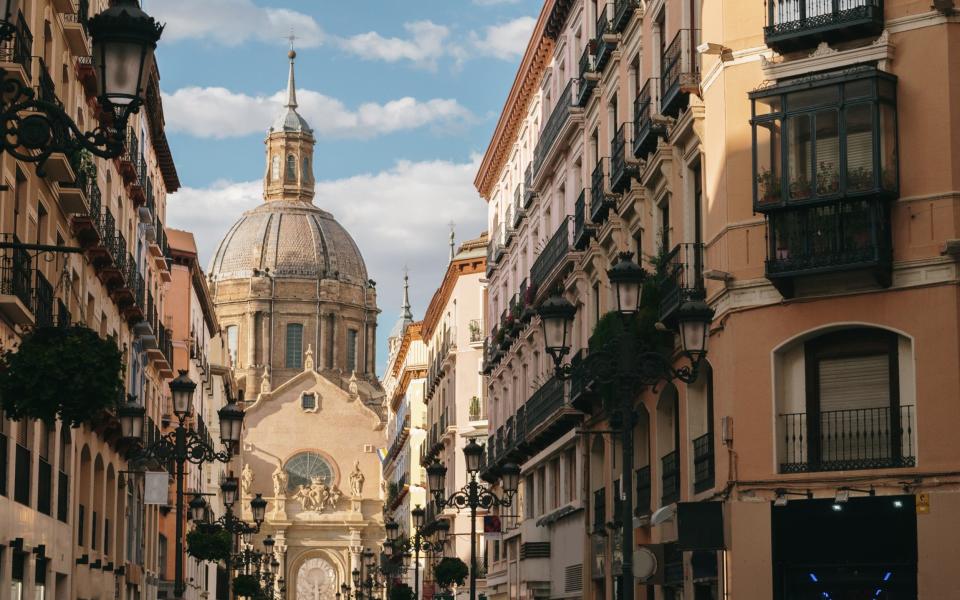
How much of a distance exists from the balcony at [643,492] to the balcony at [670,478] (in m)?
0.96

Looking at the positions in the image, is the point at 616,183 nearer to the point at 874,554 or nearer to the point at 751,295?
the point at 751,295

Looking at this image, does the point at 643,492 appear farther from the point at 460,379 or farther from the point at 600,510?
the point at 460,379

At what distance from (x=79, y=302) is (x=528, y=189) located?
55.0 feet

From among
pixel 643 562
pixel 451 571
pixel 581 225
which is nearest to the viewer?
pixel 643 562

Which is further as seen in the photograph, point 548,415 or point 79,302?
point 548,415

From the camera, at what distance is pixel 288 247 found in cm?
14550

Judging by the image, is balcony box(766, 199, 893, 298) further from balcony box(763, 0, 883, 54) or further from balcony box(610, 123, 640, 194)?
balcony box(610, 123, 640, 194)

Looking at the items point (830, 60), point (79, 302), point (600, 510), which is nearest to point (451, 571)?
point (600, 510)

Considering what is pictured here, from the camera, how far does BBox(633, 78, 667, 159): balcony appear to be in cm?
2944

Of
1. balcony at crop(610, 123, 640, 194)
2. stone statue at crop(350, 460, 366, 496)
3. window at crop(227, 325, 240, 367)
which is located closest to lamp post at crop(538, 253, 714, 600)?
balcony at crop(610, 123, 640, 194)

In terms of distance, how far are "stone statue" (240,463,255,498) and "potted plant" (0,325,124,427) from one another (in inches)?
4288

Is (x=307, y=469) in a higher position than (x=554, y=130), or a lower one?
lower

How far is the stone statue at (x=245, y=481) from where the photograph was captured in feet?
406

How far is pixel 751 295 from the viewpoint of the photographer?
24.8 meters
